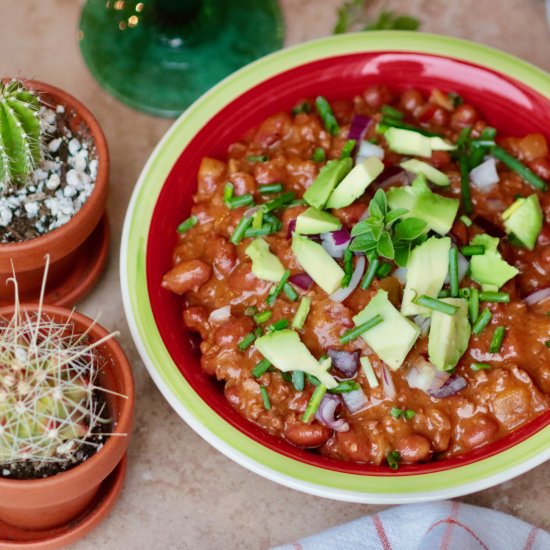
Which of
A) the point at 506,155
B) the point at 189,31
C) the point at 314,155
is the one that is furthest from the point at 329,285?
the point at 189,31

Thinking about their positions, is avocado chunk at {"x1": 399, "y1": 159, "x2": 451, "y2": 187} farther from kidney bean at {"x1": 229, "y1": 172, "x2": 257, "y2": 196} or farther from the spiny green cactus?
the spiny green cactus

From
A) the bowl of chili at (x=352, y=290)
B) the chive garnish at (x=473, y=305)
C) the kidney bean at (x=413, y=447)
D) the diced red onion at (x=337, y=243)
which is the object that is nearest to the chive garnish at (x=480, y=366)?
the bowl of chili at (x=352, y=290)

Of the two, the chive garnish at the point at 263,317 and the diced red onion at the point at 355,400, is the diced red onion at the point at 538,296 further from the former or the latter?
the chive garnish at the point at 263,317

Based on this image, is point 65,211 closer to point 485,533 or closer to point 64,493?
point 64,493

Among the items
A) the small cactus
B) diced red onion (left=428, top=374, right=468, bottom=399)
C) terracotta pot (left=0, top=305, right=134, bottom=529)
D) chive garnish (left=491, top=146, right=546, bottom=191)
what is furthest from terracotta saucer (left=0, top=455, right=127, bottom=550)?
chive garnish (left=491, top=146, right=546, bottom=191)

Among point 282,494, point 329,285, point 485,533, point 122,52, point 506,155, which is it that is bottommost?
point 282,494

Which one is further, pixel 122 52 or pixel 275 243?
pixel 122 52

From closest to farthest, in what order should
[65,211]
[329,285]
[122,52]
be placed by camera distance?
[329,285]
[65,211]
[122,52]
